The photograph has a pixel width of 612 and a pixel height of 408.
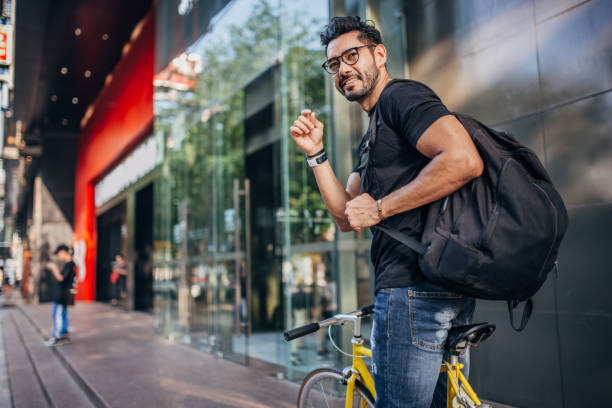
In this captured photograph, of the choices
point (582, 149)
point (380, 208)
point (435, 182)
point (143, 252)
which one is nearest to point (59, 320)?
point (143, 252)

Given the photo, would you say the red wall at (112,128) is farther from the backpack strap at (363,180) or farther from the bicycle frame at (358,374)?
the backpack strap at (363,180)

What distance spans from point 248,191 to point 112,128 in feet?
41.1

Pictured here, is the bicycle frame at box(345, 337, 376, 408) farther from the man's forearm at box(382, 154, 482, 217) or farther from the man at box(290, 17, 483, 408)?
the man's forearm at box(382, 154, 482, 217)

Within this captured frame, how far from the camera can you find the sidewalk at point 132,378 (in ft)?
13.9

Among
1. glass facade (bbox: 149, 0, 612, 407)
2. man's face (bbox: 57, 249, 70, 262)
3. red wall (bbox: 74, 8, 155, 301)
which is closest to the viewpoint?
glass facade (bbox: 149, 0, 612, 407)

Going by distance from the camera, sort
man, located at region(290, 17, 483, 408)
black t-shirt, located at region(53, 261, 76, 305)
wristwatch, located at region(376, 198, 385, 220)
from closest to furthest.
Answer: man, located at region(290, 17, 483, 408) < wristwatch, located at region(376, 198, 385, 220) < black t-shirt, located at region(53, 261, 76, 305)

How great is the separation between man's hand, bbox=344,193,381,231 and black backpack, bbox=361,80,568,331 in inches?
6.9

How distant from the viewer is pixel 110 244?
72.7 ft

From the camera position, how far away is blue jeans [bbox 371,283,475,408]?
4.54 ft

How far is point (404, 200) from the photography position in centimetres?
136

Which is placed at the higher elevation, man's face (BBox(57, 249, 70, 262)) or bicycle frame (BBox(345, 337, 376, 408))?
man's face (BBox(57, 249, 70, 262))

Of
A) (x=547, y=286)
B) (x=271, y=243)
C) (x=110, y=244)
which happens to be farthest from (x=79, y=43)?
(x=547, y=286)

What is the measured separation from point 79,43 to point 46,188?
36.8 feet

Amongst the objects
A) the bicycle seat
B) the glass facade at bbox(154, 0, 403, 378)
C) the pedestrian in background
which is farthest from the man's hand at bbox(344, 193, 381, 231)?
the pedestrian in background
